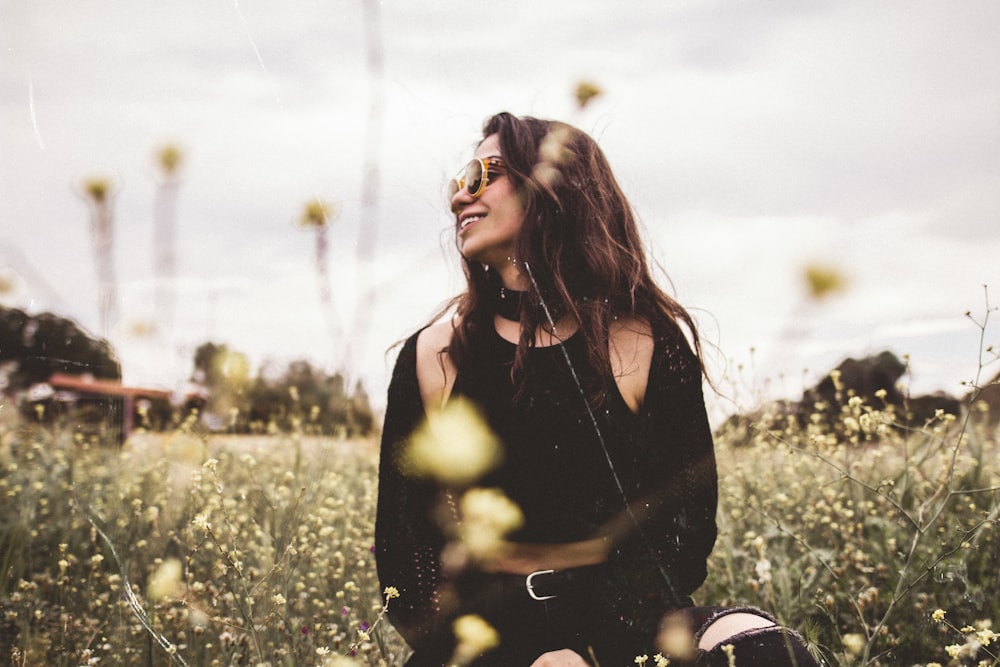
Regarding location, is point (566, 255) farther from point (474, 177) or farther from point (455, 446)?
point (455, 446)

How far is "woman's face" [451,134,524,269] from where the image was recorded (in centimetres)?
214

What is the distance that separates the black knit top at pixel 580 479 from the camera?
6.17 ft

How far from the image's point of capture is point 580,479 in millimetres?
1922

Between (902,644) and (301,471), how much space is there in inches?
99.3

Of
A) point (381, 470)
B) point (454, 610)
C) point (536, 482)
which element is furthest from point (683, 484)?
point (381, 470)

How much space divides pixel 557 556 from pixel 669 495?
1.06 ft

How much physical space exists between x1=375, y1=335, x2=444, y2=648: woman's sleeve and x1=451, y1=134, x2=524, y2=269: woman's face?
40 cm

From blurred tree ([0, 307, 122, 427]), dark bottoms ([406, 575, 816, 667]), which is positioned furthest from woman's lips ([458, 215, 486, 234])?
blurred tree ([0, 307, 122, 427])

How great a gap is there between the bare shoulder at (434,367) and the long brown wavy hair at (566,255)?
47 millimetres

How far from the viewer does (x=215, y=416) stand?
11.1ft

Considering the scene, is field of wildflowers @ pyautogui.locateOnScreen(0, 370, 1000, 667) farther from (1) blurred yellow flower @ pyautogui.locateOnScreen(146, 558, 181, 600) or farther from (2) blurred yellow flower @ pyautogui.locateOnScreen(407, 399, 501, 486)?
(2) blurred yellow flower @ pyautogui.locateOnScreen(407, 399, 501, 486)

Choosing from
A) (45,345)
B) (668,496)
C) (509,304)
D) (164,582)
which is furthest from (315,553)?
(45,345)

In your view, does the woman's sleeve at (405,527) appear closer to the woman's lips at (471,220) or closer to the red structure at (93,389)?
the woman's lips at (471,220)

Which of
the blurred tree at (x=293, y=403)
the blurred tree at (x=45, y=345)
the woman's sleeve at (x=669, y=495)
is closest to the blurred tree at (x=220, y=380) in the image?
the blurred tree at (x=45, y=345)
